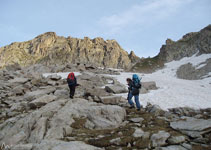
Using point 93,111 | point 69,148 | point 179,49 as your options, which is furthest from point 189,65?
point 69,148

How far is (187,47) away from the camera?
241 ft

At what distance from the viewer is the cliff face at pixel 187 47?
63.2m

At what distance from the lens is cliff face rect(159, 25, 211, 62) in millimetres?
63178

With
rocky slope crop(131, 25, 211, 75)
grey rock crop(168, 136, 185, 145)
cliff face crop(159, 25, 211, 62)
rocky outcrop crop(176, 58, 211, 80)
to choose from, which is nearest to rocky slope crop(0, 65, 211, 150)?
grey rock crop(168, 136, 185, 145)

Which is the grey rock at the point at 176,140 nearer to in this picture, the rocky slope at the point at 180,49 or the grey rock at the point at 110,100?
the grey rock at the point at 110,100

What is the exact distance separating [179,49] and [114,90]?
6867cm

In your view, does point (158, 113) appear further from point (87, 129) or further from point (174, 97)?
point (174, 97)

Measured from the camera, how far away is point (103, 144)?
663 centimetres

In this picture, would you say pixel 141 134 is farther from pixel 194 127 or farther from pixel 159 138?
pixel 194 127

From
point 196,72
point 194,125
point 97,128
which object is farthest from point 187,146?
point 196,72

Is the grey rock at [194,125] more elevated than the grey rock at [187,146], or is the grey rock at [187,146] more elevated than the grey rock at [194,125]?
the grey rock at [194,125]

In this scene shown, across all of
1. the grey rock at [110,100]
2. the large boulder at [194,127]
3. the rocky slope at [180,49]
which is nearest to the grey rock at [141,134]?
the large boulder at [194,127]

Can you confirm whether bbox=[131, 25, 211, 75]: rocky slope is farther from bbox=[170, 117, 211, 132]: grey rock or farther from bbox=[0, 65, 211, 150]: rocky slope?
bbox=[170, 117, 211, 132]: grey rock

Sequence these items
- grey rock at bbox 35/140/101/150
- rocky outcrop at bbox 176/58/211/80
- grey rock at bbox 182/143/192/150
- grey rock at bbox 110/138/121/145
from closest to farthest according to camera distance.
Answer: grey rock at bbox 182/143/192/150
grey rock at bbox 35/140/101/150
grey rock at bbox 110/138/121/145
rocky outcrop at bbox 176/58/211/80
